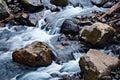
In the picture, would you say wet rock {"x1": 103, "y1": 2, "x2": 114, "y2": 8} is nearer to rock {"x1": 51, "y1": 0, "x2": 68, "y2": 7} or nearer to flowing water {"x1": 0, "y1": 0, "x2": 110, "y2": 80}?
flowing water {"x1": 0, "y1": 0, "x2": 110, "y2": 80}

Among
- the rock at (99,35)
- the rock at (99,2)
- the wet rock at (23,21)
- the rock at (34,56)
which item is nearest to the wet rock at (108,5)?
the rock at (99,2)

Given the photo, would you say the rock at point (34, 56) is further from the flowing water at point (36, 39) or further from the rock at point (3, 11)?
the rock at point (3, 11)

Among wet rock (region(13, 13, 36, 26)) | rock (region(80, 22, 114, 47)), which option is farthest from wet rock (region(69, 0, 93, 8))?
rock (region(80, 22, 114, 47))

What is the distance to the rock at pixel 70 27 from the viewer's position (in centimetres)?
798

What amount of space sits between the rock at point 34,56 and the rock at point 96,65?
35.8 inches

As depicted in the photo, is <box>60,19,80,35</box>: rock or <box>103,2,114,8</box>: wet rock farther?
<box>103,2,114,8</box>: wet rock

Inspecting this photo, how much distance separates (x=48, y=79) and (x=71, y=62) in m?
0.81

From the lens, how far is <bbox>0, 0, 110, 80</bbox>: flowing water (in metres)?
6.36

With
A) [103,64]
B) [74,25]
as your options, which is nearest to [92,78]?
[103,64]

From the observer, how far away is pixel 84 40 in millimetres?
7461

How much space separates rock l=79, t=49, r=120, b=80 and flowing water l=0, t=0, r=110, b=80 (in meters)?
0.54

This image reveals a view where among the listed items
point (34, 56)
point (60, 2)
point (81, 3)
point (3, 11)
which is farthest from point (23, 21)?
point (34, 56)

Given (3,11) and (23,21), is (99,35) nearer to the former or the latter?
(23,21)

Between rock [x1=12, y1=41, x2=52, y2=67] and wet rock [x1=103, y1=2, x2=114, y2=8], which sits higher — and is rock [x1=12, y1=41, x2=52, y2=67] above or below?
below
